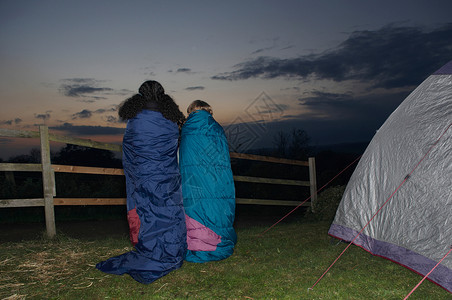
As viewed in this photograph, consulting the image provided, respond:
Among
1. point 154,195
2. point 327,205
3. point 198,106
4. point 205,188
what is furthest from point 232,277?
point 327,205

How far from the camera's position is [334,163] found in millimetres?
11594

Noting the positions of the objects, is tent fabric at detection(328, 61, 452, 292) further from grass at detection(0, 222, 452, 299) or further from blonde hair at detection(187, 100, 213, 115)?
blonde hair at detection(187, 100, 213, 115)

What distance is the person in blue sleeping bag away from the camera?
327 cm

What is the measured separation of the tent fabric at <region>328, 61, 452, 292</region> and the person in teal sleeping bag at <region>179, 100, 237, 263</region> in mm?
1282

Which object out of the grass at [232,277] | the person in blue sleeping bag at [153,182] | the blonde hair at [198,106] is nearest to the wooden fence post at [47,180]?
the grass at [232,277]

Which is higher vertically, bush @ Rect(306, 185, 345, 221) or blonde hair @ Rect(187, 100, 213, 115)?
blonde hair @ Rect(187, 100, 213, 115)

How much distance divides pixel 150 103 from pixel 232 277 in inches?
69.6

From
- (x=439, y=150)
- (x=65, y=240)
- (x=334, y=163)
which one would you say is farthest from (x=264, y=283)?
(x=334, y=163)

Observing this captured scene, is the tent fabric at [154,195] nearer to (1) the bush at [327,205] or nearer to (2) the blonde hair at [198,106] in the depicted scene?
(2) the blonde hair at [198,106]

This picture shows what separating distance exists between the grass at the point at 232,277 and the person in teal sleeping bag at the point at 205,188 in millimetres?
190

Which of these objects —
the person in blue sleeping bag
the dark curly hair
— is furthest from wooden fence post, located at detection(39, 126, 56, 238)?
the dark curly hair

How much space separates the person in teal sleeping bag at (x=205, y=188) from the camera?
357cm

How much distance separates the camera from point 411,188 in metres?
3.14

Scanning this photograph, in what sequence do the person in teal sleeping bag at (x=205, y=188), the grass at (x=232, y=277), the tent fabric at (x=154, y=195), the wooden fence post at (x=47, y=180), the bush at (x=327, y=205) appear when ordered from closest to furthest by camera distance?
the grass at (x=232, y=277)
the tent fabric at (x=154, y=195)
the person in teal sleeping bag at (x=205, y=188)
the wooden fence post at (x=47, y=180)
the bush at (x=327, y=205)
